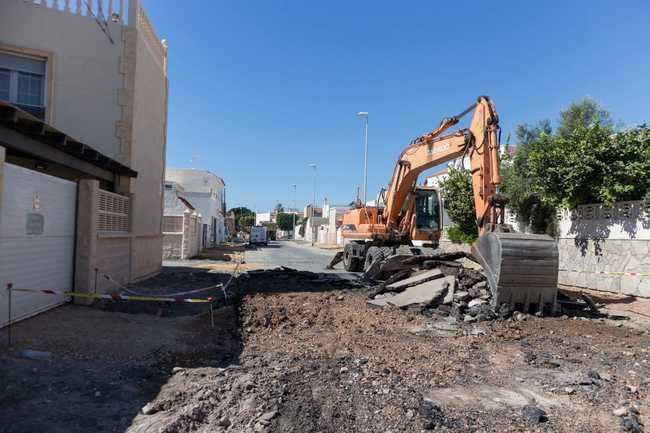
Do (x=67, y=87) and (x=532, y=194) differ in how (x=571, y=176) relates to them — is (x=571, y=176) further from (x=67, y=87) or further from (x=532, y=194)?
(x=67, y=87)

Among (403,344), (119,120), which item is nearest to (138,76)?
(119,120)

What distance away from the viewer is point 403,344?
748 cm

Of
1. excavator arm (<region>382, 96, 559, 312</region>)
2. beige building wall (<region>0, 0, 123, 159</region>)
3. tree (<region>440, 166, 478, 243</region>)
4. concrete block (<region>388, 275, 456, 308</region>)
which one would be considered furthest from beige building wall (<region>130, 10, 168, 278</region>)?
tree (<region>440, 166, 478, 243</region>)

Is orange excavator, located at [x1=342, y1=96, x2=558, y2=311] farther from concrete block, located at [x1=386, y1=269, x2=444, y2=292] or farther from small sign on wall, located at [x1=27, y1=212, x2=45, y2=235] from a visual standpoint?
small sign on wall, located at [x1=27, y1=212, x2=45, y2=235]

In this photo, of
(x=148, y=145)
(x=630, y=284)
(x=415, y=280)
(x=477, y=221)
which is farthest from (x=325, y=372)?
(x=148, y=145)

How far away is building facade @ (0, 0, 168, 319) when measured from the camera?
8828 mm

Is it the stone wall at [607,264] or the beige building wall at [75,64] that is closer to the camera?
the beige building wall at [75,64]

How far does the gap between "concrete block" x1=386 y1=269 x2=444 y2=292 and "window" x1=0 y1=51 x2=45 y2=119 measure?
10.2 metres

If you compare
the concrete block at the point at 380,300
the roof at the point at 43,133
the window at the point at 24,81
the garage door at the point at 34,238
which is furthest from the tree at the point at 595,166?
the window at the point at 24,81

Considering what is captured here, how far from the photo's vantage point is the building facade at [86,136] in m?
8.83

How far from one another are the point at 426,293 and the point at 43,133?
7.75m

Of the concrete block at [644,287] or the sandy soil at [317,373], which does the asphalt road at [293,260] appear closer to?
the concrete block at [644,287]

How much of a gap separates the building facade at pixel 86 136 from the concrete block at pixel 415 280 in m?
6.52

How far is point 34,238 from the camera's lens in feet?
26.1
